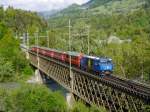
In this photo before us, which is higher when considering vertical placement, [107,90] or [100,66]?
[100,66]

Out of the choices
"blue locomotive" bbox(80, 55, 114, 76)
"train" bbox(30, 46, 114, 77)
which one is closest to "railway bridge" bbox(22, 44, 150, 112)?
"train" bbox(30, 46, 114, 77)

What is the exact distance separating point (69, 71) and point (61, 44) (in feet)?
250

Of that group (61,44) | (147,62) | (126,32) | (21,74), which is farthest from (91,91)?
(126,32)

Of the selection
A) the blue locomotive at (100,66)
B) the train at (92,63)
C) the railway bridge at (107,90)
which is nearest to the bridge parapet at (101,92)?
the railway bridge at (107,90)

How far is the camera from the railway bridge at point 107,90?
44.9 meters

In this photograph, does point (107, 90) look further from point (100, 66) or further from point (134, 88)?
point (134, 88)

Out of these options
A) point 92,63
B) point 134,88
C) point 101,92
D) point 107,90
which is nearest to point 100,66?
point 92,63

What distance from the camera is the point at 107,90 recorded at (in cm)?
5394

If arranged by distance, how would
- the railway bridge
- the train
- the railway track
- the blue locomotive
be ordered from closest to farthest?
the railway track < the railway bridge < the blue locomotive < the train

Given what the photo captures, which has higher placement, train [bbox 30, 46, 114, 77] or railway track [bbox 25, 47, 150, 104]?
train [bbox 30, 46, 114, 77]

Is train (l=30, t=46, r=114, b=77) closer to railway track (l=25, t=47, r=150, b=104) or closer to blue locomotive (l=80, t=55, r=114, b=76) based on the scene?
blue locomotive (l=80, t=55, r=114, b=76)

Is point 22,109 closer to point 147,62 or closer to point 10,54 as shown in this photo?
point 147,62

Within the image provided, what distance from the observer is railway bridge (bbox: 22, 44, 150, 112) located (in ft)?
147

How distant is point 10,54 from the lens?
4870 inches
